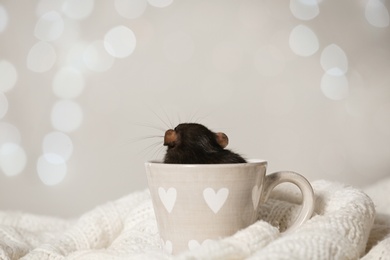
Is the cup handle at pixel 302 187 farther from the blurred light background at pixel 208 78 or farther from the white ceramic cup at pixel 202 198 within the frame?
the blurred light background at pixel 208 78

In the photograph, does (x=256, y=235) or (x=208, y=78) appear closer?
(x=256, y=235)

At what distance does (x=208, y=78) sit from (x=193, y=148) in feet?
2.56

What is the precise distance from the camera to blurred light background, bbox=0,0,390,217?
1418mm

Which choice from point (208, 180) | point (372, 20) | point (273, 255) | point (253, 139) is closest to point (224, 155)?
point (208, 180)

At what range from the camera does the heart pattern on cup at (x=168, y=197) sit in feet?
2.08

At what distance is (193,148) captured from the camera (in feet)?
2.16

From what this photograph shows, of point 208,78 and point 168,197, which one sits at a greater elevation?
point 208,78

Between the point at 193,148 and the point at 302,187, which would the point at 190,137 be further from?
the point at 302,187

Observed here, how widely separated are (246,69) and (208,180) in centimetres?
84

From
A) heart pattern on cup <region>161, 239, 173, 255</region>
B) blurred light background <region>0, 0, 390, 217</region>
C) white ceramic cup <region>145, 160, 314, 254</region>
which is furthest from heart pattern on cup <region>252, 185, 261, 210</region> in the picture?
blurred light background <region>0, 0, 390, 217</region>

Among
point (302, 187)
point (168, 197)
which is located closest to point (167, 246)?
point (168, 197)

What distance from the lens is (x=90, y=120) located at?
4.74ft

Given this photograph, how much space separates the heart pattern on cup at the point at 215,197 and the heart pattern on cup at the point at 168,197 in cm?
4

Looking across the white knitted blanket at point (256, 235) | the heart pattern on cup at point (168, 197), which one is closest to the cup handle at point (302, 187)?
the white knitted blanket at point (256, 235)
